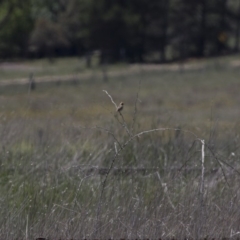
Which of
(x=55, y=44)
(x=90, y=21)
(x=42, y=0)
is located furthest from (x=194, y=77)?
(x=42, y=0)

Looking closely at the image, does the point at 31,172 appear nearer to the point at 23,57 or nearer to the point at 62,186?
the point at 62,186

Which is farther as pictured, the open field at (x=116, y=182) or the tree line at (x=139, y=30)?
the tree line at (x=139, y=30)

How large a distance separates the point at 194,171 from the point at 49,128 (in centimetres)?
244

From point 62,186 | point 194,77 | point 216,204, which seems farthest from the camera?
point 194,77

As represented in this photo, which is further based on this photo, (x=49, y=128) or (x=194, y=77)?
(x=194, y=77)

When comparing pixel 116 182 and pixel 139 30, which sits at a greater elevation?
pixel 116 182

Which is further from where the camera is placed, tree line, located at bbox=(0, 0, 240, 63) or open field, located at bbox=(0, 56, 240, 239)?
tree line, located at bbox=(0, 0, 240, 63)

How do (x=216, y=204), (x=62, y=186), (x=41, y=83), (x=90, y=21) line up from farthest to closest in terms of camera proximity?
1. (x=90, y=21)
2. (x=41, y=83)
3. (x=62, y=186)
4. (x=216, y=204)

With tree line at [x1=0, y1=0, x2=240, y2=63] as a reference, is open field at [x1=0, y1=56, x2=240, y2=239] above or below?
above

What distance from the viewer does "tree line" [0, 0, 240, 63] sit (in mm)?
68438

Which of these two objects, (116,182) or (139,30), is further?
(139,30)

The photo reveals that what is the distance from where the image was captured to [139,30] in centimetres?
6931

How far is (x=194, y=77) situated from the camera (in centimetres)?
5047

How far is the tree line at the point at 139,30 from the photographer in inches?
2694
